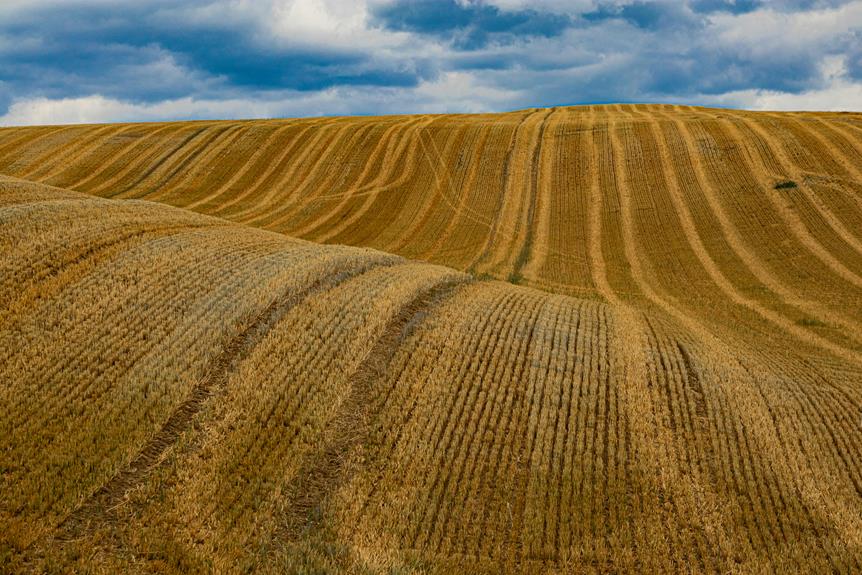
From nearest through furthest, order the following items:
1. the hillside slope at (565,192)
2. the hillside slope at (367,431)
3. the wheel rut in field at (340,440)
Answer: the hillside slope at (367,431) < the wheel rut in field at (340,440) < the hillside slope at (565,192)

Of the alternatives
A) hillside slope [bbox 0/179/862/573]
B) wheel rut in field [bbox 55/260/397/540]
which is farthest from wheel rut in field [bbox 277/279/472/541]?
wheel rut in field [bbox 55/260/397/540]

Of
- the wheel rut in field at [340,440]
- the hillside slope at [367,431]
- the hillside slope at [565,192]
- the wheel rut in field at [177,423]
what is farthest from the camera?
the hillside slope at [565,192]

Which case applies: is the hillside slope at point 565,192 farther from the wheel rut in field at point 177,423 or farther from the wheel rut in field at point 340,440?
the wheel rut in field at point 177,423

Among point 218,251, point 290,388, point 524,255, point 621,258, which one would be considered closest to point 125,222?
point 218,251

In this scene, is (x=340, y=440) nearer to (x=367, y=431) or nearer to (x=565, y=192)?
(x=367, y=431)

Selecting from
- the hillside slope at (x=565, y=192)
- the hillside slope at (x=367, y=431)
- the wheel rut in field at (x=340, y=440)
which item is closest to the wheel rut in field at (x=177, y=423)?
the hillside slope at (x=367, y=431)

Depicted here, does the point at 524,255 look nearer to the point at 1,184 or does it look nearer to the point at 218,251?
the point at 218,251
